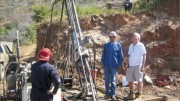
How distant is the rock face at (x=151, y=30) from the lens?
48.5 feet

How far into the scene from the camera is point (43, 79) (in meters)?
7.56

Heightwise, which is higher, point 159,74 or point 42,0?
point 42,0

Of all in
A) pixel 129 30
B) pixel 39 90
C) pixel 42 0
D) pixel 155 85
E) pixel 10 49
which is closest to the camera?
pixel 39 90

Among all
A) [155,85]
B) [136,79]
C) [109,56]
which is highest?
[109,56]

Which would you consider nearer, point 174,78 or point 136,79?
point 136,79

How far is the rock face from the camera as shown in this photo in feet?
48.5

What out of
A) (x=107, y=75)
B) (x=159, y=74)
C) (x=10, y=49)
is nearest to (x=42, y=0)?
(x=10, y=49)

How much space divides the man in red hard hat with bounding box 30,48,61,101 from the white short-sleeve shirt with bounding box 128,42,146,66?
9.87ft

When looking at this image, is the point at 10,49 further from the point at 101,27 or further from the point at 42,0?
the point at 42,0

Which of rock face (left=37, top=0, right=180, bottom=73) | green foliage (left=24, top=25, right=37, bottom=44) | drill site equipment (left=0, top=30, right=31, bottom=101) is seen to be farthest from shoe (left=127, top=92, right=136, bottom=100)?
green foliage (left=24, top=25, right=37, bottom=44)

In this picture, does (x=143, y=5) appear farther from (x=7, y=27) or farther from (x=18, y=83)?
(x=7, y=27)

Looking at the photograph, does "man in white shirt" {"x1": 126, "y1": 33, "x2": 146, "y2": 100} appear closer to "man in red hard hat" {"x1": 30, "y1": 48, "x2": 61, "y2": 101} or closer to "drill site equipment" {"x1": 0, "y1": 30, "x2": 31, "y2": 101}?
"drill site equipment" {"x1": 0, "y1": 30, "x2": 31, "y2": 101}

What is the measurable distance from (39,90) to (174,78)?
23.1 ft

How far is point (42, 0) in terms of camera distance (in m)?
38.0
